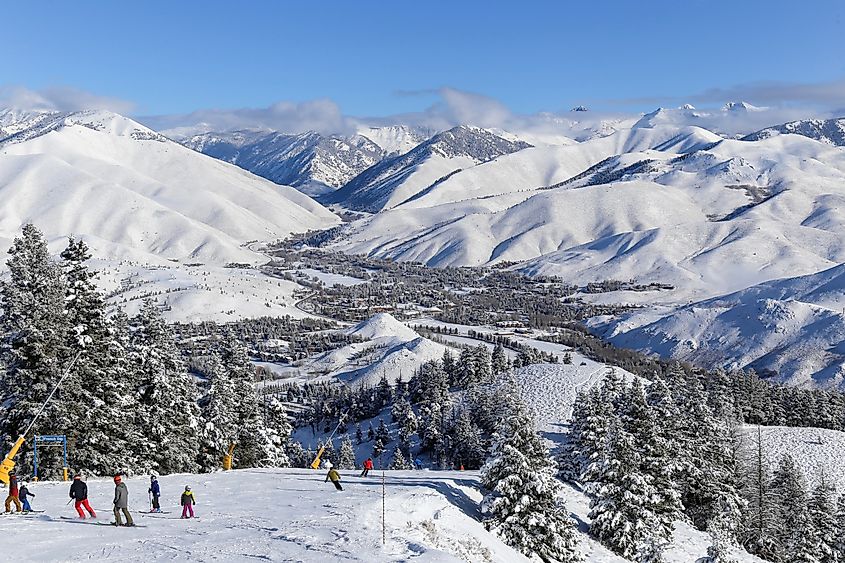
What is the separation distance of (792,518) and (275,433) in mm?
34359

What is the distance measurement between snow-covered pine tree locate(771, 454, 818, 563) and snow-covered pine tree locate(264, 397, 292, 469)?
31.3 meters

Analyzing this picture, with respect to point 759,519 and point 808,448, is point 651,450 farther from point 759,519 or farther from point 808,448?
point 808,448

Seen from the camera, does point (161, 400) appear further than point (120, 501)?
Yes

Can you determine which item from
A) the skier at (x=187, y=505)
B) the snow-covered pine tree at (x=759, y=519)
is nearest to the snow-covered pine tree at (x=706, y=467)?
the snow-covered pine tree at (x=759, y=519)

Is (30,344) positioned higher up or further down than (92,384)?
higher up

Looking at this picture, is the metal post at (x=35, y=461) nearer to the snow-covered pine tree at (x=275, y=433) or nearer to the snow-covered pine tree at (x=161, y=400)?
the snow-covered pine tree at (x=161, y=400)

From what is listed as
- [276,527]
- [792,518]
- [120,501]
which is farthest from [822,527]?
[120,501]

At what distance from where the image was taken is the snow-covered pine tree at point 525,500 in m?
29.4

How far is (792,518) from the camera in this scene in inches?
2012

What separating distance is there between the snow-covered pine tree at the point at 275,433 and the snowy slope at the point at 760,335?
93.5 meters

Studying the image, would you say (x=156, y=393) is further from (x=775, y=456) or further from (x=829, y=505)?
(x=775, y=456)

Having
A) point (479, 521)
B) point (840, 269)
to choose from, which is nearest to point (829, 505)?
point (479, 521)

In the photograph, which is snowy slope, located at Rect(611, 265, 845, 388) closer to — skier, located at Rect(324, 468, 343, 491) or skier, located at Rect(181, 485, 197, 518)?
skier, located at Rect(324, 468, 343, 491)

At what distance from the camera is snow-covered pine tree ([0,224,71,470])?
32.6m
